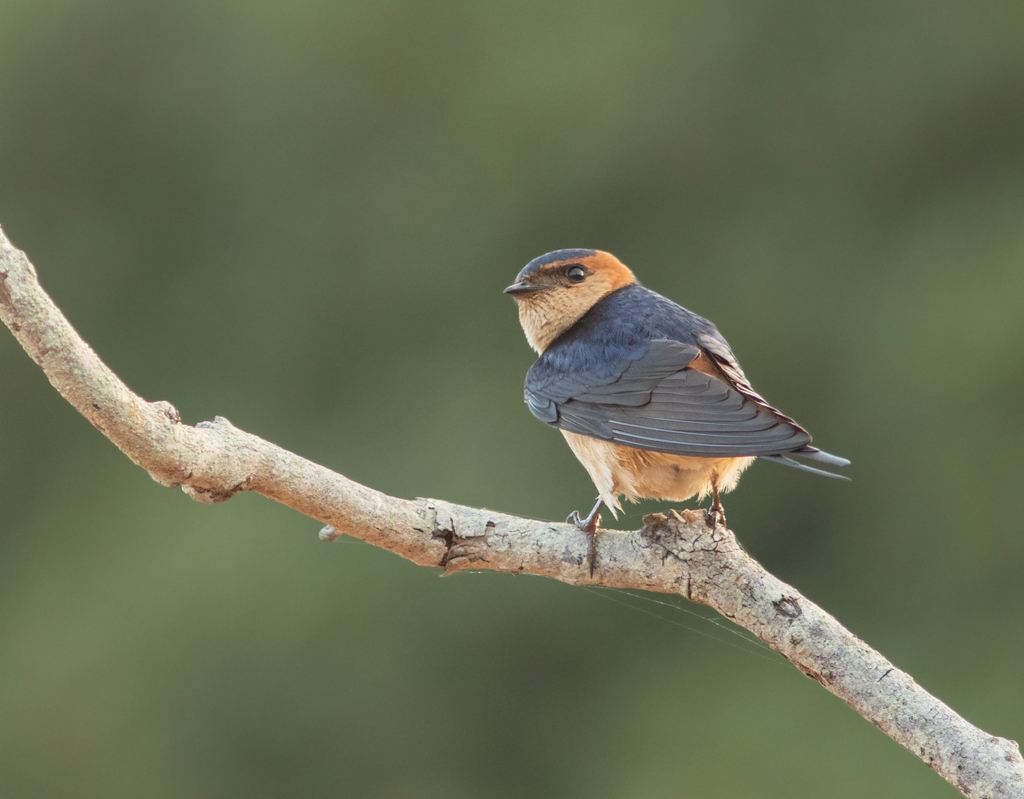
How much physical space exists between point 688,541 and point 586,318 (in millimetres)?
682

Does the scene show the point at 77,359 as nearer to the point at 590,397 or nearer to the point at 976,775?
the point at 590,397

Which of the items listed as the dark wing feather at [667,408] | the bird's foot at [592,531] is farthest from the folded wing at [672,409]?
the bird's foot at [592,531]

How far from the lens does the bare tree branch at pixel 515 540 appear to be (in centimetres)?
118

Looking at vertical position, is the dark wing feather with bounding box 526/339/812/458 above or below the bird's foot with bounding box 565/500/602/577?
above

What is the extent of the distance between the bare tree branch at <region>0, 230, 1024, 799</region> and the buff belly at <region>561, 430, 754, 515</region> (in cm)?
9

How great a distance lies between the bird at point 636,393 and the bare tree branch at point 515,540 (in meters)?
0.09

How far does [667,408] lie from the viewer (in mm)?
1688

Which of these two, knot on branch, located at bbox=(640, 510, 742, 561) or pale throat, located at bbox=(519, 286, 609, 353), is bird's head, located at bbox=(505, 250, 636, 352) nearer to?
pale throat, located at bbox=(519, 286, 609, 353)

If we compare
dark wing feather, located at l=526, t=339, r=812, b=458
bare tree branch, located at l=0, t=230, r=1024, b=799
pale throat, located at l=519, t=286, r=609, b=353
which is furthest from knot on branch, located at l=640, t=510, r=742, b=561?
pale throat, located at l=519, t=286, r=609, b=353

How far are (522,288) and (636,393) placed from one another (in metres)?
0.50

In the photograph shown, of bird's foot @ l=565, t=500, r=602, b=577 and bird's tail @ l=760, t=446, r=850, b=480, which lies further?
bird's foot @ l=565, t=500, r=602, b=577

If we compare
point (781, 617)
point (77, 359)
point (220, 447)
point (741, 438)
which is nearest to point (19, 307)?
point (77, 359)

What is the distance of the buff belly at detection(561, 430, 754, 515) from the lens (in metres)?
1.75

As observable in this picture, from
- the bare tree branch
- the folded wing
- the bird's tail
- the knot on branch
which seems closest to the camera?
the bare tree branch
